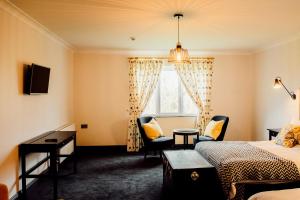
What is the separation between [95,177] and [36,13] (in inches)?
105

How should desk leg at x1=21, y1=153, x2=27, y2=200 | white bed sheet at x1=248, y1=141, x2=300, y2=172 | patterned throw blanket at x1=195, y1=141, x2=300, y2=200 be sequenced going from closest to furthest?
patterned throw blanket at x1=195, y1=141, x2=300, y2=200 → white bed sheet at x1=248, y1=141, x2=300, y2=172 → desk leg at x1=21, y1=153, x2=27, y2=200

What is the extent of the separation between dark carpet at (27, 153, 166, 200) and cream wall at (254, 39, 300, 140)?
8.68 feet

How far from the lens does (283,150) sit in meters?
3.66

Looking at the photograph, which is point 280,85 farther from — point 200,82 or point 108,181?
point 108,181

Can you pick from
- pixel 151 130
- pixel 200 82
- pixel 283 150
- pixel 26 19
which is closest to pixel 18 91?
pixel 26 19

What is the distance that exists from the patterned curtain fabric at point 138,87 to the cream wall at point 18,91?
6.18ft

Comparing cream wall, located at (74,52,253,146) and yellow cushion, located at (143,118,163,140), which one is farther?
cream wall, located at (74,52,253,146)

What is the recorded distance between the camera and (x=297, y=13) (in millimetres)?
3539

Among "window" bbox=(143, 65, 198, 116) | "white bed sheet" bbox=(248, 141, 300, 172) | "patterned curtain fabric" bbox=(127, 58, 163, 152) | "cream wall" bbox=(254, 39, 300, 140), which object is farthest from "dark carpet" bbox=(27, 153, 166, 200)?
"cream wall" bbox=(254, 39, 300, 140)

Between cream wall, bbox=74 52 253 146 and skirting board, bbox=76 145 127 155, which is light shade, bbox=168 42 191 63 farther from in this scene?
skirting board, bbox=76 145 127 155

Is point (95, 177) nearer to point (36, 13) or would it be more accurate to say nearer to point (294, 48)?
point (36, 13)

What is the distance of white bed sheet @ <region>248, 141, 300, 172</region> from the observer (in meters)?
3.22

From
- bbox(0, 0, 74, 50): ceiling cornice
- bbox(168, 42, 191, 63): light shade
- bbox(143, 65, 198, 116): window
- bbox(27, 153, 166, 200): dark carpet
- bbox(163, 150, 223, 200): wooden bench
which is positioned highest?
bbox(0, 0, 74, 50): ceiling cornice

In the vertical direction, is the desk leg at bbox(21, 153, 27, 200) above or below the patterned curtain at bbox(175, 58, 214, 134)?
below
